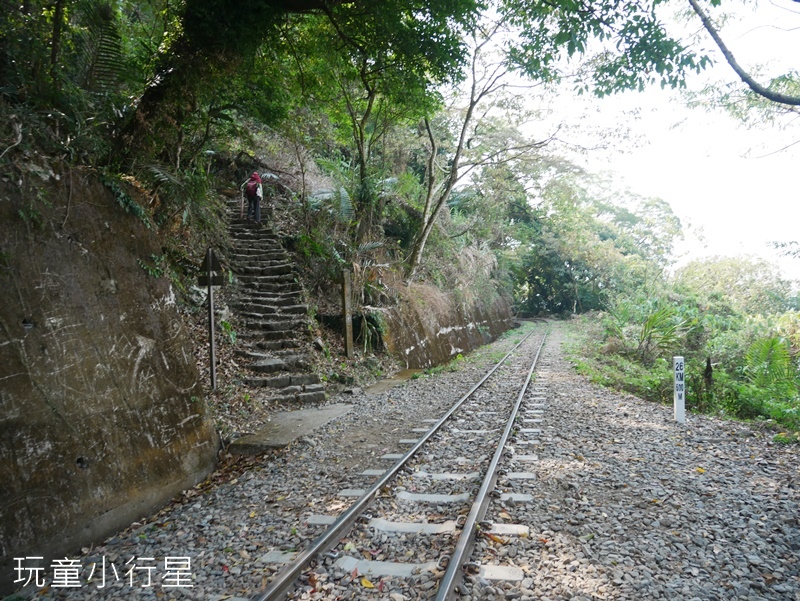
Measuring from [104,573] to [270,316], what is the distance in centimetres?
691

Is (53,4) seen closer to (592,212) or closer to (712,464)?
(712,464)

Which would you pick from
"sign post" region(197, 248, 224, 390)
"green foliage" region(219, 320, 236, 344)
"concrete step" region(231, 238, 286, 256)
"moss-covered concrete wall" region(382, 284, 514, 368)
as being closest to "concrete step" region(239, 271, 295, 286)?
"concrete step" region(231, 238, 286, 256)

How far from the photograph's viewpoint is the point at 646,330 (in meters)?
13.7

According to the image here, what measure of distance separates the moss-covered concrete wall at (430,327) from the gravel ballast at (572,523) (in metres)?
6.37

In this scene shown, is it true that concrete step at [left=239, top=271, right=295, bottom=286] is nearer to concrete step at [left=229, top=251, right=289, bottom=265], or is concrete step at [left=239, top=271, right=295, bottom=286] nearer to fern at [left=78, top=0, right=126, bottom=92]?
concrete step at [left=229, top=251, right=289, bottom=265]

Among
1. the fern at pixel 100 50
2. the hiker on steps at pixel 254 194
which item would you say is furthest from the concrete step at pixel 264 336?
the fern at pixel 100 50

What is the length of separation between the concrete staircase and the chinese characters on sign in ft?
14.3

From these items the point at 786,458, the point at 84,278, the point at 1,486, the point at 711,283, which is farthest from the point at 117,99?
the point at 711,283

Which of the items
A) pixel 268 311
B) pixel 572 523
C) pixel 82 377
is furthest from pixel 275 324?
pixel 572 523

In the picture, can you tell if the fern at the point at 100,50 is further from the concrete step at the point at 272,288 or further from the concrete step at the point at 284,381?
the concrete step at the point at 272,288

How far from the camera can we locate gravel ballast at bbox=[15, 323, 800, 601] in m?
3.09

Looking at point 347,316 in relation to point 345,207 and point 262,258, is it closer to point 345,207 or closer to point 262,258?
point 262,258

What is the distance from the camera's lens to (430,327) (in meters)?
15.3

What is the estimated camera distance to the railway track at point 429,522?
310cm
